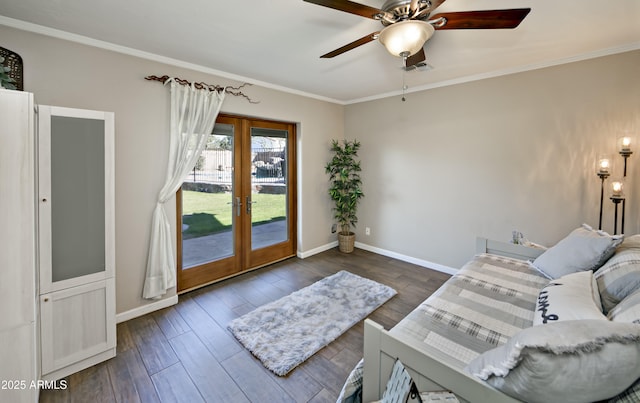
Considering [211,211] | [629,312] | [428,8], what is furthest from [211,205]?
[629,312]

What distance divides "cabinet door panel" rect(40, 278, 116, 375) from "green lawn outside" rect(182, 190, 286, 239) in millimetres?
1166

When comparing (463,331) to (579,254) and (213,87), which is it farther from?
(213,87)

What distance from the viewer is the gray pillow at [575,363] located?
77 cm

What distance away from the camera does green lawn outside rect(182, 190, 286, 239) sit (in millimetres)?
3174

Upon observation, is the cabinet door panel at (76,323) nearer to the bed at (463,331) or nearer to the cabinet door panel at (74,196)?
the cabinet door panel at (74,196)

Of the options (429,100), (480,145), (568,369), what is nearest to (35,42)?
(568,369)

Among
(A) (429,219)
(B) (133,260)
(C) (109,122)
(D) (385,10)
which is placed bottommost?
(B) (133,260)

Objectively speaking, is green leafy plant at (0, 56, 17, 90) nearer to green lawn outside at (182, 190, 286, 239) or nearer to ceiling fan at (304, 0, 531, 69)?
green lawn outside at (182, 190, 286, 239)

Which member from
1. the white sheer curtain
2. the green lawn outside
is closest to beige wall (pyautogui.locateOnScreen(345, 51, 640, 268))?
the green lawn outside

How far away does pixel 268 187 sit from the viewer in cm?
402

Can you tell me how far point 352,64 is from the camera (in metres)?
3.00

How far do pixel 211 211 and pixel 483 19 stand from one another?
322 centimetres

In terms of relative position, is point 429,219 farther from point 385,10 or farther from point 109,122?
point 109,122

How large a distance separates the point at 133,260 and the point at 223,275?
3.68 feet
